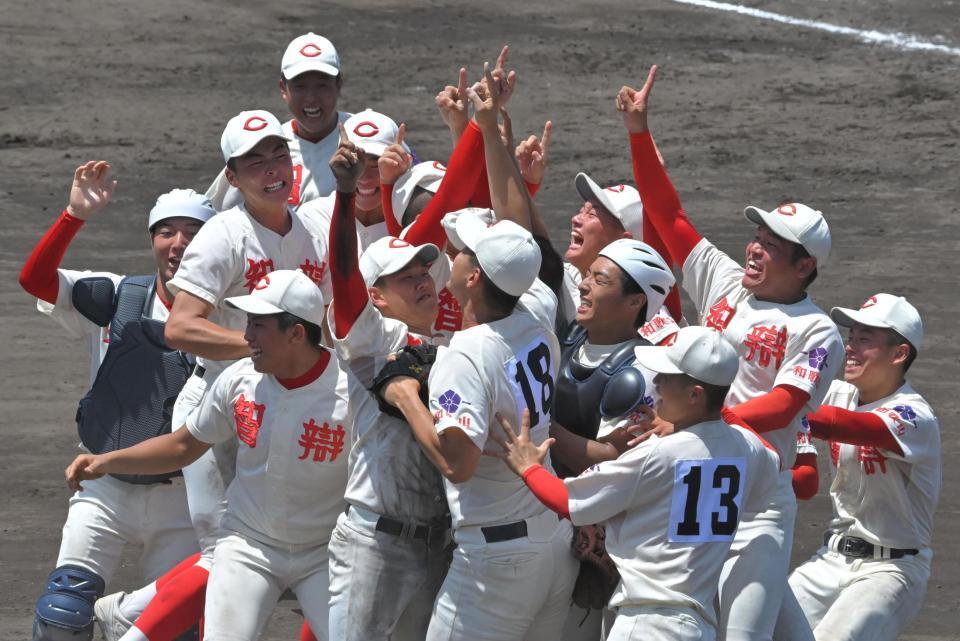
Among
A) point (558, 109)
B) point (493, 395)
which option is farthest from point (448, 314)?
point (558, 109)

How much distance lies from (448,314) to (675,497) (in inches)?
70.8

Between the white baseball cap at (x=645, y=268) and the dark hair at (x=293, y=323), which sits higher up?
the white baseball cap at (x=645, y=268)

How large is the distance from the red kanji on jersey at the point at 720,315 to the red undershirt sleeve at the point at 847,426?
0.50 metres

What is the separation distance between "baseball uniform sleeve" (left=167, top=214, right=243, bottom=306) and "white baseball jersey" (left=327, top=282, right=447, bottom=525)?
88 cm

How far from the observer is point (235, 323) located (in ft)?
22.0

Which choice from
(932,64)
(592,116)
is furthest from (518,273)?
(932,64)

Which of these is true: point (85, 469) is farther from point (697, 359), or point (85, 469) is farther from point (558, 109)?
point (558, 109)

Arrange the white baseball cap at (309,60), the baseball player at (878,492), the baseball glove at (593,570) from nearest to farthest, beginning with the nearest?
the baseball glove at (593,570), the baseball player at (878,492), the white baseball cap at (309,60)

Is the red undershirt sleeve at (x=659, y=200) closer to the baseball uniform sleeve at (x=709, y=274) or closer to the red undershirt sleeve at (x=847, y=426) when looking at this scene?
the baseball uniform sleeve at (x=709, y=274)

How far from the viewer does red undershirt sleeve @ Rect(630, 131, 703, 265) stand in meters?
6.96

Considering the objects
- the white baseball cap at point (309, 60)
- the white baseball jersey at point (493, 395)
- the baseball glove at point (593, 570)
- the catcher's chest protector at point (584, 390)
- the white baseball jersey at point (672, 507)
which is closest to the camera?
the white baseball jersey at point (672, 507)

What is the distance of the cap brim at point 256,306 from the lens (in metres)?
5.95

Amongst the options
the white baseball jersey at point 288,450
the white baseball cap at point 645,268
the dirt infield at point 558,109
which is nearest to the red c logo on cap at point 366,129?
the white baseball jersey at point 288,450

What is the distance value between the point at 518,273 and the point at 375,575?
1.14m
